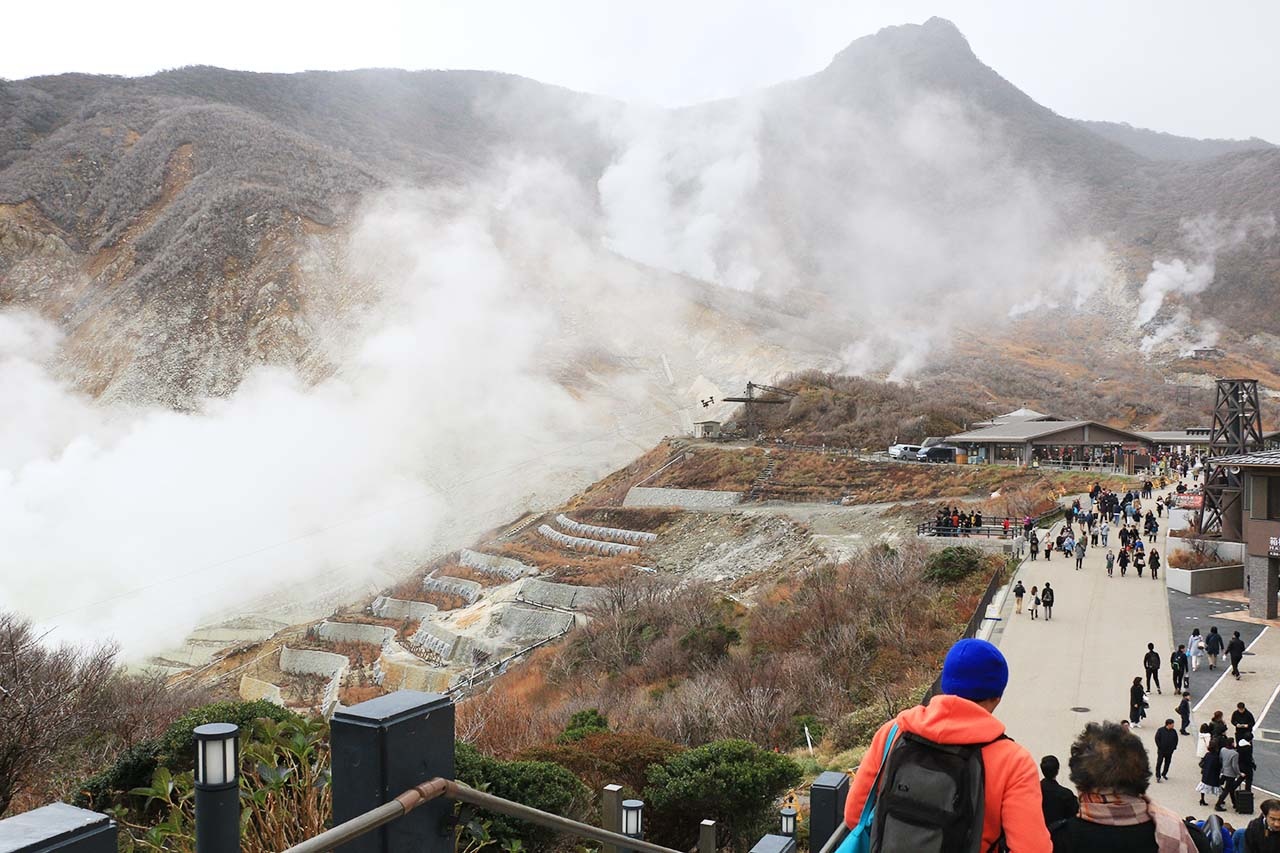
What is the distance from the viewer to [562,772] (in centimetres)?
976

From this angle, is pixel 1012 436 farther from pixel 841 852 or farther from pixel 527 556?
pixel 841 852

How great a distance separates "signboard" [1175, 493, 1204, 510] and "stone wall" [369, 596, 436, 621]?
88.4 ft

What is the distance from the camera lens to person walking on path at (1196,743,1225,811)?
11547 mm

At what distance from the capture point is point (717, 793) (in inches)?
407

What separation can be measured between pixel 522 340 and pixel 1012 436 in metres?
41.0

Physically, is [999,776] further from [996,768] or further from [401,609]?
[401,609]

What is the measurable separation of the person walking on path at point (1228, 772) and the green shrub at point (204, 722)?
34.1ft

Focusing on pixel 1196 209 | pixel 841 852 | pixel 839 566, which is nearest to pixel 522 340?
pixel 839 566

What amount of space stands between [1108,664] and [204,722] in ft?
51.1

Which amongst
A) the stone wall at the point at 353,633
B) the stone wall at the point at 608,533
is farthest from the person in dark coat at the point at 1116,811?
the stone wall at the point at 608,533

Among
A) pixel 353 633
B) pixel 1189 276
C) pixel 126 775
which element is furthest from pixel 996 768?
pixel 1189 276

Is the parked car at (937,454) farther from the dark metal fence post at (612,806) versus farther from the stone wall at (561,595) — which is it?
the dark metal fence post at (612,806)

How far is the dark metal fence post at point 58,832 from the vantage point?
186 cm

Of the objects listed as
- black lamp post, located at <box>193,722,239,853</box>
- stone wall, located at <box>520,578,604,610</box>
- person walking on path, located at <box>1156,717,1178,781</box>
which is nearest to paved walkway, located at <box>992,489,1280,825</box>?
person walking on path, located at <box>1156,717,1178,781</box>
